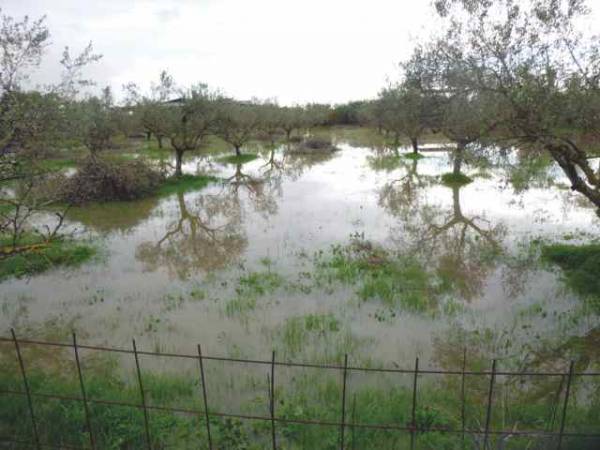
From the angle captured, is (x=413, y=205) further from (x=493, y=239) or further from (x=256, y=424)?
(x=256, y=424)

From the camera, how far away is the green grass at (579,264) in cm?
973

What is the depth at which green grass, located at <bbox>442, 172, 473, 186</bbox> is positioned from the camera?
24438mm

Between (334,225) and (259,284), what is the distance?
20.0ft

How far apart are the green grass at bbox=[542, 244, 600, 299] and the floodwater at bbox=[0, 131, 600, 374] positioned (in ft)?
1.25

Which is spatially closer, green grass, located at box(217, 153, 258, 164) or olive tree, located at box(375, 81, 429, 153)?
olive tree, located at box(375, 81, 429, 153)

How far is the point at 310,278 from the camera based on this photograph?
35.9 feet

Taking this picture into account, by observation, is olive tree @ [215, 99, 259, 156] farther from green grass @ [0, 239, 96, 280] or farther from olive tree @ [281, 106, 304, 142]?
green grass @ [0, 239, 96, 280]

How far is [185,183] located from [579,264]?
20609mm

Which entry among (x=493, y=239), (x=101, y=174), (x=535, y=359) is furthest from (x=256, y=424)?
(x=101, y=174)

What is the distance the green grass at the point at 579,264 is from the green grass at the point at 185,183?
18301 millimetres

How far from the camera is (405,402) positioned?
589 centimetres

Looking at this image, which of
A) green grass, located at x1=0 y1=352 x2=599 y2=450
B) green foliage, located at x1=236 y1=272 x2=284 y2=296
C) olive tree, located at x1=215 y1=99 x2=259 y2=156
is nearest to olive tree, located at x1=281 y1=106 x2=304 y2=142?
olive tree, located at x1=215 y1=99 x2=259 y2=156

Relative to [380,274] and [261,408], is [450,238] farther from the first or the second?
[261,408]

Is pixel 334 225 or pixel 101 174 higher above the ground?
pixel 101 174
